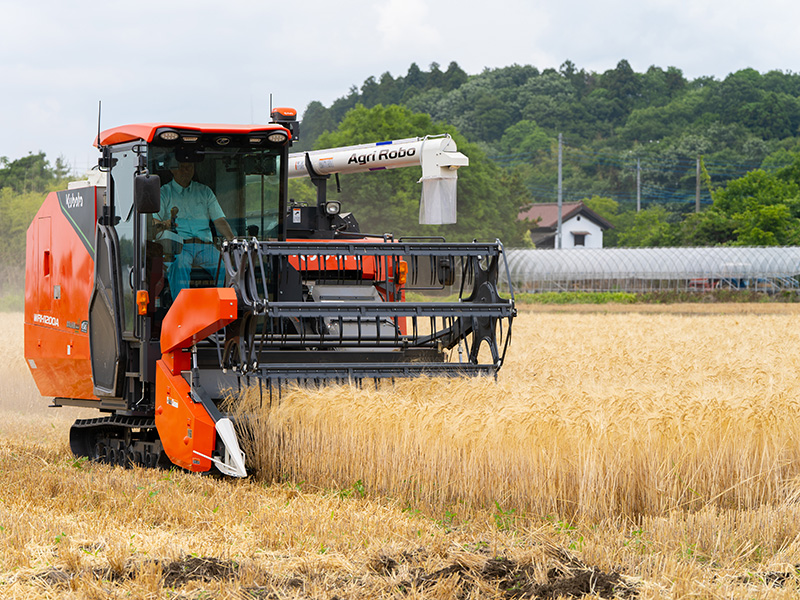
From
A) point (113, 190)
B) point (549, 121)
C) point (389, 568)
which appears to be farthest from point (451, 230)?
point (549, 121)

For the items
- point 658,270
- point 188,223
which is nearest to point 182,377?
point 188,223

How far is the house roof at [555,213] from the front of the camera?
249ft

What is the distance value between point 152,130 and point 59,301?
2124 millimetres

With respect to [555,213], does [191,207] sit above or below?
below

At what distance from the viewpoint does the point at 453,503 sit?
20.5ft

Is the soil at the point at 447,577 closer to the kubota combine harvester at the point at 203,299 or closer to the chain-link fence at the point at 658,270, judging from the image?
the kubota combine harvester at the point at 203,299

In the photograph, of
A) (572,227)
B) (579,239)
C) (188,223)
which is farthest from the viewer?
(579,239)

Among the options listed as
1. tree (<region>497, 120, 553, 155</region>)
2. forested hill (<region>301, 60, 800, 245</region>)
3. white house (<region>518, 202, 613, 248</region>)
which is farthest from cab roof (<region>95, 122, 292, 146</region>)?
tree (<region>497, 120, 553, 155</region>)

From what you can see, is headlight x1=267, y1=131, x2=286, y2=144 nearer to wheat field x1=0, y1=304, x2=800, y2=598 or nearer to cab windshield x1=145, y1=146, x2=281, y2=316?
cab windshield x1=145, y1=146, x2=281, y2=316

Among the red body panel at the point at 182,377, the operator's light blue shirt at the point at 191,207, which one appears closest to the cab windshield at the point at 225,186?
the operator's light blue shirt at the point at 191,207

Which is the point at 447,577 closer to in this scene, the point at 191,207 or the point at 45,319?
the point at 191,207

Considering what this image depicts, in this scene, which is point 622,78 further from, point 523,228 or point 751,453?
point 751,453

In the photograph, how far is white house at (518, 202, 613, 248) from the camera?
76.8 meters

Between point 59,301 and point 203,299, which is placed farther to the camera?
point 59,301
